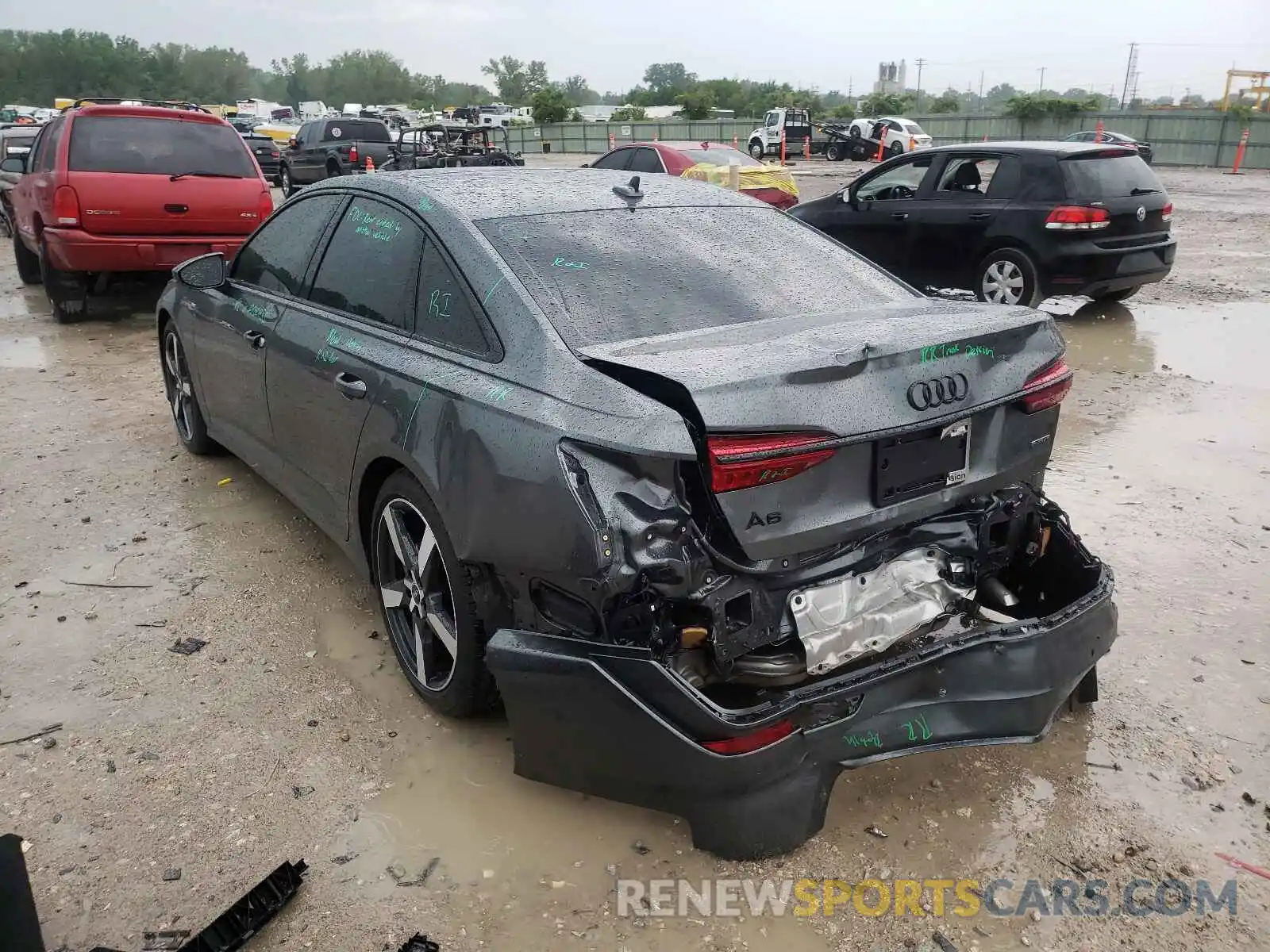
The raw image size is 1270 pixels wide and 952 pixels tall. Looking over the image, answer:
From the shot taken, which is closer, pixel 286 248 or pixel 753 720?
pixel 753 720

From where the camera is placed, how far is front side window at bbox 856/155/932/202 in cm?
952

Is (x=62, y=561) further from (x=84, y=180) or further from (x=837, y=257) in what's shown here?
(x=84, y=180)

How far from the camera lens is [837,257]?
367 centimetres

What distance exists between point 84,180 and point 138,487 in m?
4.66

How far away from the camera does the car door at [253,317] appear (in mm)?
4055

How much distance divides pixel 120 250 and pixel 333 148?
13.8m

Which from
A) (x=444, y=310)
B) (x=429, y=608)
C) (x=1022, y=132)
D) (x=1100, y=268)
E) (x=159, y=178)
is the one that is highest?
(x=1022, y=132)

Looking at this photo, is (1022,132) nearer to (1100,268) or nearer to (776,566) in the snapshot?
(1100,268)

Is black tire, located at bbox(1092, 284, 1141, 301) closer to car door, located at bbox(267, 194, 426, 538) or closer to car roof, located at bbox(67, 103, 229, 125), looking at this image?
car door, located at bbox(267, 194, 426, 538)

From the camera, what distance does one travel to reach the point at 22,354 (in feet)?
27.8

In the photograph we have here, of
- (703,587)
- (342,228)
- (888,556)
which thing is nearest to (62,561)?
(342,228)

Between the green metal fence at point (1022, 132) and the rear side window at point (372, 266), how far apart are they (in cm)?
3131

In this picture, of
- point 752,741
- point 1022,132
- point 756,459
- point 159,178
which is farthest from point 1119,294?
point 1022,132

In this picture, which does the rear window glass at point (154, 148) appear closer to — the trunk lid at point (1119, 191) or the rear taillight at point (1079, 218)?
the rear taillight at point (1079, 218)
